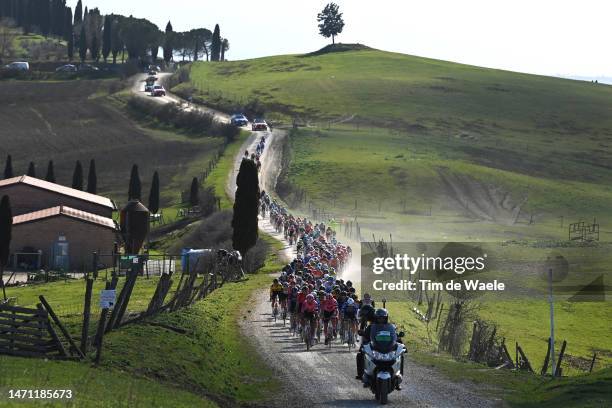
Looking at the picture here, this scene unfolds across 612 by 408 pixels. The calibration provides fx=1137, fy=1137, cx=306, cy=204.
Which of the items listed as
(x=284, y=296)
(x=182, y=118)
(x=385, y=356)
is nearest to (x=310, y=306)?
(x=284, y=296)

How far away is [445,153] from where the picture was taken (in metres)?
138

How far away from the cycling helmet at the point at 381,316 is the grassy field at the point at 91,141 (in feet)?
302

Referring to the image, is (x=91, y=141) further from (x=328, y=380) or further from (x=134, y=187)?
(x=328, y=380)

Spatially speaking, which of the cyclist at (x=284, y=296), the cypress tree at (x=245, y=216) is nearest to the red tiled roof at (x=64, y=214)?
the cypress tree at (x=245, y=216)

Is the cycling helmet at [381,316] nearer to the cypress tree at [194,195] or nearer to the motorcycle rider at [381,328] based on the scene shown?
the motorcycle rider at [381,328]

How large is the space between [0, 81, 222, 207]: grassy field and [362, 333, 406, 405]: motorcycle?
92.3 meters

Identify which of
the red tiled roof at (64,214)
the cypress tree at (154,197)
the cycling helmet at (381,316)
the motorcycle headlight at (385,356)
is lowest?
the cypress tree at (154,197)

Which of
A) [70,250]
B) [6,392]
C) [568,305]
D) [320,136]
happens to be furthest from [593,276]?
[320,136]

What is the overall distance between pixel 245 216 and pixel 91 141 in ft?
272

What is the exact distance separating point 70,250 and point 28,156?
60208mm

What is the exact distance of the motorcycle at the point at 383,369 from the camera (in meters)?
23.7

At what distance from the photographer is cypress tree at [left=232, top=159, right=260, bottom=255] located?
70.9 metres

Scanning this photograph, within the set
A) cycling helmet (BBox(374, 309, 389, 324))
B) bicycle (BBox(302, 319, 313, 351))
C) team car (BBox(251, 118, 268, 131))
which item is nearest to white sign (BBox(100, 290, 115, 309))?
cycling helmet (BBox(374, 309, 389, 324))

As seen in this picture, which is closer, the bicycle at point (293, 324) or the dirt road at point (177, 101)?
the bicycle at point (293, 324)
